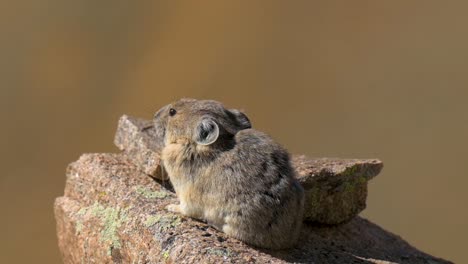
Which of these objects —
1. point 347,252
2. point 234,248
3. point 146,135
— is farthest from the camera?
point 146,135

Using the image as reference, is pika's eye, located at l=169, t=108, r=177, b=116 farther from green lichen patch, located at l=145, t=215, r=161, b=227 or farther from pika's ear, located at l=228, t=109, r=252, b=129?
green lichen patch, located at l=145, t=215, r=161, b=227

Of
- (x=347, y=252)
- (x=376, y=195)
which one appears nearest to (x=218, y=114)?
(x=347, y=252)

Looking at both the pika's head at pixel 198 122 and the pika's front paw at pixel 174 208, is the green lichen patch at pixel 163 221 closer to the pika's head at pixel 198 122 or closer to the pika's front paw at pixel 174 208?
the pika's front paw at pixel 174 208

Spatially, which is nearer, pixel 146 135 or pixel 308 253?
pixel 308 253

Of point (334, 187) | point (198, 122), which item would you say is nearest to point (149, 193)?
point (198, 122)

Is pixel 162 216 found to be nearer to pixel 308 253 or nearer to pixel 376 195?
pixel 308 253

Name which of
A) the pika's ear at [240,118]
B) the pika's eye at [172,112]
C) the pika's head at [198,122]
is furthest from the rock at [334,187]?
the pika's eye at [172,112]

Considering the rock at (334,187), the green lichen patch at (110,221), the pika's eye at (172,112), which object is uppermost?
the pika's eye at (172,112)
